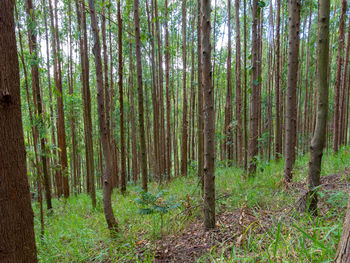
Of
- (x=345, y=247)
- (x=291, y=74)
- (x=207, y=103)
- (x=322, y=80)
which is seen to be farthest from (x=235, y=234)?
(x=291, y=74)

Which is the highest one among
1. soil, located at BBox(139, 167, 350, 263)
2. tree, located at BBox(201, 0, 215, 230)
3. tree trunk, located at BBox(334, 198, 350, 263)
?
tree, located at BBox(201, 0, 215, 230)

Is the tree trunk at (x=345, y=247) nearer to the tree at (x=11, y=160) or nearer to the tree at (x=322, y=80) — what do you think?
the tree at (x=322, y=80)

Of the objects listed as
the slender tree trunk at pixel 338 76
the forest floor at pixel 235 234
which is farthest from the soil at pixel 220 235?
the slender tree trunk at pixel 338 76

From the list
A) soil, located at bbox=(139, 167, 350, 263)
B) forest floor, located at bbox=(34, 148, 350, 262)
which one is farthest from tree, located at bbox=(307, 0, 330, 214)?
soil, located at bbox=(139, 167, 350, 263)

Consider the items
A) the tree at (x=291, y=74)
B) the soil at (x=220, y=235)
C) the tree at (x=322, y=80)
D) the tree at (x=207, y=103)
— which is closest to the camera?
the tree at (x=322, y=80)

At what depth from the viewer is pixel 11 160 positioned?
1.44m

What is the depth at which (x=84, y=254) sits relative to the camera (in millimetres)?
2770

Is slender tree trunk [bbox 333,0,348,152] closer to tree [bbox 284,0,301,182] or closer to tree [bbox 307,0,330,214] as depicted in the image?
tree [bbox 284,0,301,182]

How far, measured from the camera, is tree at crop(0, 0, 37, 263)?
1402 millimetres

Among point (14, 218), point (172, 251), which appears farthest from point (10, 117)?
point (172, 251)

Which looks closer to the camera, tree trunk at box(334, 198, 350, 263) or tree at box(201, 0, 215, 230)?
tree trunk at box(334, 198, 350, 263)

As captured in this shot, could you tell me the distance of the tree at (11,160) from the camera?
4.60 feet

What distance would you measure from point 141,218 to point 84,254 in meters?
1.11

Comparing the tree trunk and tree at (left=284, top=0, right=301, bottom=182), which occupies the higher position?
tree at (left=284, top=0, right=301, bottom=182)
